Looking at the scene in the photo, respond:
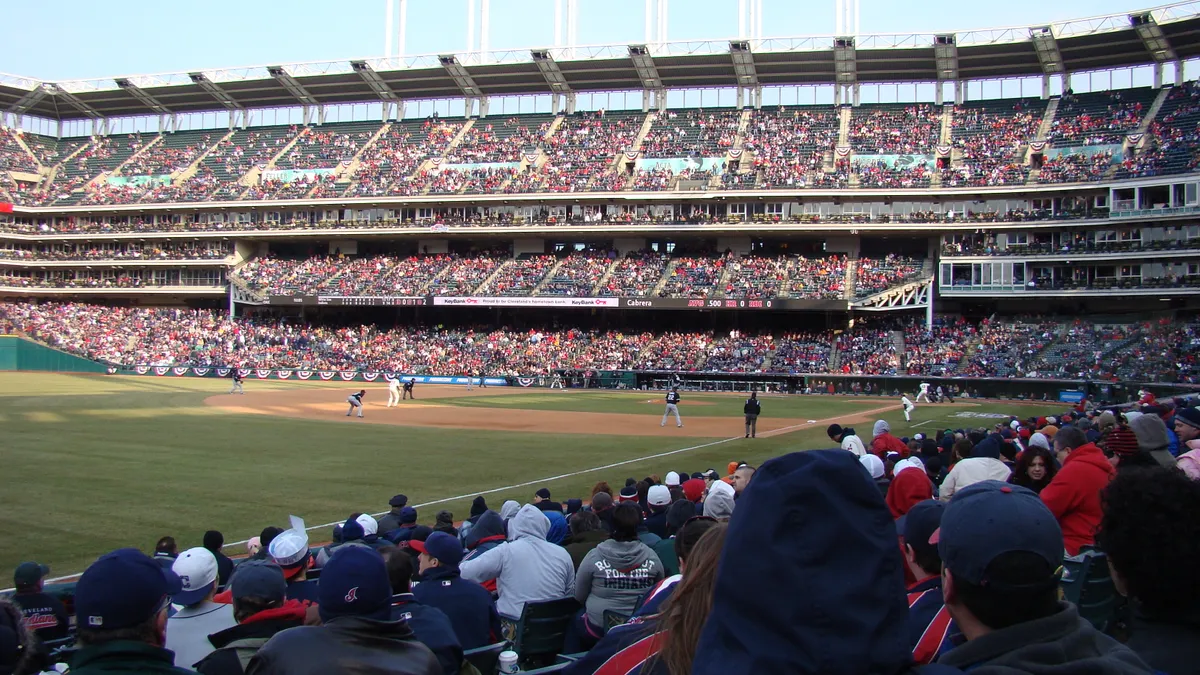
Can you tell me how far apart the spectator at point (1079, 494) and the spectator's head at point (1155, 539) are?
3559 millimetres

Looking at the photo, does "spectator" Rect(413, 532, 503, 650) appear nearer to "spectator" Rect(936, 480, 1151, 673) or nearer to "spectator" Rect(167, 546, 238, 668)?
"spectator" Rect(167, 546, 238, 668)

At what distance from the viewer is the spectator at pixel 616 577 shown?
6.57 metres

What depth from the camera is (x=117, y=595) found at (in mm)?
3633

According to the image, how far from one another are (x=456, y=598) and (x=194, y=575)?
1760 millimetres

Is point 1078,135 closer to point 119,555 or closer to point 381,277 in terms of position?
point 381,277

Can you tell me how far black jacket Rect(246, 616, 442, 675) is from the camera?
340cm

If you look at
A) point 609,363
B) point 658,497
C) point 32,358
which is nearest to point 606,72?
point 609,363

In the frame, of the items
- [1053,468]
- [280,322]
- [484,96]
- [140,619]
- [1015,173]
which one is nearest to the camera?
[140,619]

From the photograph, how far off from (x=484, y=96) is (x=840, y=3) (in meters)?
31.2

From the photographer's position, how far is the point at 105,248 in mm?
81438

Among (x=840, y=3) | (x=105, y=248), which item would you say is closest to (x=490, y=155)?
(x=840, y=3)

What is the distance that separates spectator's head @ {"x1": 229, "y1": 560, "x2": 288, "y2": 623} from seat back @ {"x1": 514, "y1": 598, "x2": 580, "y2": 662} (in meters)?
1.80

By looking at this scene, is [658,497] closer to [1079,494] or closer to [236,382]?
[1079,494]

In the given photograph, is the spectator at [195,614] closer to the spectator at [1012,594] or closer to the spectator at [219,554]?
the spectator at [219,554]
